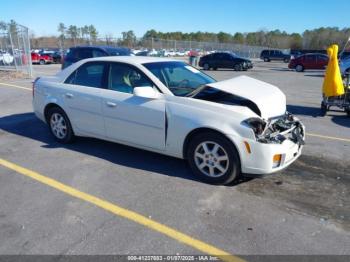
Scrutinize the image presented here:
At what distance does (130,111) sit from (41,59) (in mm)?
32837

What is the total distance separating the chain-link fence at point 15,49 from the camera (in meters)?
17.9

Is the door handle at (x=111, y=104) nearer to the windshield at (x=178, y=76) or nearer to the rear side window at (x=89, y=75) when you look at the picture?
the rear side window at (x=89, y=75)

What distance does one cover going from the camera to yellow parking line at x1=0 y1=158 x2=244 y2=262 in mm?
3041

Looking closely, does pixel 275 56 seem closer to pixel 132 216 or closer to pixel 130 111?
pixel 130 111

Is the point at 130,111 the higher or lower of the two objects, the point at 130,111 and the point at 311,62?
the higher

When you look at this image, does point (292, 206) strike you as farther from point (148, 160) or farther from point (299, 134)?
point (148, 160)

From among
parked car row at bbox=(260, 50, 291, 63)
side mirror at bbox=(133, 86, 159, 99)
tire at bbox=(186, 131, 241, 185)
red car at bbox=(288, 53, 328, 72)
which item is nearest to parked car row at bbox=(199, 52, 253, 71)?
red car at bbox=(288, 53, 328, 72)

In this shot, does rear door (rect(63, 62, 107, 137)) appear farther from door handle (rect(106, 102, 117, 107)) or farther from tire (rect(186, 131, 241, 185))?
tire (rect(186, 131, 241, 185))

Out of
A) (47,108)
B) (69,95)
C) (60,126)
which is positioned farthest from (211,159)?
(47,108)

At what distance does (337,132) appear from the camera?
280 inches

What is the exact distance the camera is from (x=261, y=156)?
13.0 ft

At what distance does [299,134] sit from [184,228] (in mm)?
2180

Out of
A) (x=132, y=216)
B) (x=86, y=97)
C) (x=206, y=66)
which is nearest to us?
(x=132, y=216)

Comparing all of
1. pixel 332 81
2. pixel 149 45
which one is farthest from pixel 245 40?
pixel 332 81
